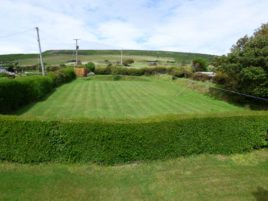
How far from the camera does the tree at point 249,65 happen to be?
14.6m

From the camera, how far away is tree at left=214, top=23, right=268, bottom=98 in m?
14.6

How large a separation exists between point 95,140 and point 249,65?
13.0 m

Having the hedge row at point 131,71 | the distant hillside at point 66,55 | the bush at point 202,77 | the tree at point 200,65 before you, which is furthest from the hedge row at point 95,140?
the distant hillside at point 66,55

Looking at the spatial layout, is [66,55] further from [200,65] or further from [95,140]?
[95,140]

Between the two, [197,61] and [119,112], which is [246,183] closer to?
[119,112]

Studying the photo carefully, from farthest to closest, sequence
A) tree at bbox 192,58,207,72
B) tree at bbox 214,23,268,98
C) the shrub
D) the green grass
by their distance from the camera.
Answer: the shrub < tree at bbox 192,58,207,72 < tree at bbox 214,23,268,98 < the green grass

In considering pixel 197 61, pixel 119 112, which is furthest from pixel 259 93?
pixel 197 61

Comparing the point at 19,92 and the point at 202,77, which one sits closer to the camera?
the point at 19,92

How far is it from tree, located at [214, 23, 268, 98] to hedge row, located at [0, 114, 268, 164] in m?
10.00

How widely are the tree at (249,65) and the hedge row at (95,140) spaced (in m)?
10.00

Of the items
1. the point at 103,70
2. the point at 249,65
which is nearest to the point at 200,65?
the point at 103,70

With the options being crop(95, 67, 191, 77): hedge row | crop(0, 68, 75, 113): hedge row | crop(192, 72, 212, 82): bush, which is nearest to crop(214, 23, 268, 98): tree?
crop(192, 72, 212, 82): bush

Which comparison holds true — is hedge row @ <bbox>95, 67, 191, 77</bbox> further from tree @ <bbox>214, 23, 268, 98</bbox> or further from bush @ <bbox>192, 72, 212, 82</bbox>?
tree @ <bbox>214, 23, 268, 98</bbox>

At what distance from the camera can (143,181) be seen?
18.2ft
